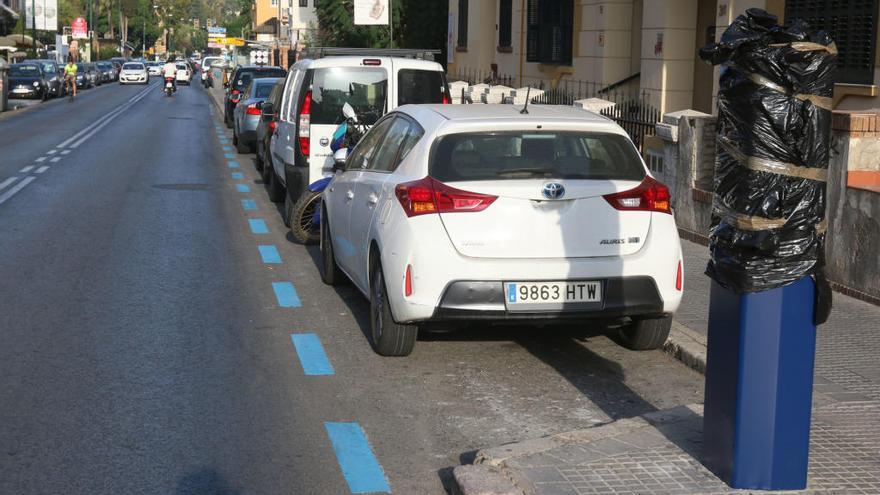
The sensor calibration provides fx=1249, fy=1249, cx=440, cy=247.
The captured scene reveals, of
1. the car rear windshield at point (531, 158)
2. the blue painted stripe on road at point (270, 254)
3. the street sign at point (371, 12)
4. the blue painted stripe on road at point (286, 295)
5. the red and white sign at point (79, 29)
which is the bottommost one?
the blue painted stripe on road at point (270, 254)

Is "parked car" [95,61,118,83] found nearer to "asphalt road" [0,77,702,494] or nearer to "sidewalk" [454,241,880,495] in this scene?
"asphalt road" [0,77,702,494]

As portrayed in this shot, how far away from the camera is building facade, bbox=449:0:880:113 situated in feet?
44.6

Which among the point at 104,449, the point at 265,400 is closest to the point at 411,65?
the point at 265,400

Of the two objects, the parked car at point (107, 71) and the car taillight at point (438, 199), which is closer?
the car taillight at point (438, 199)

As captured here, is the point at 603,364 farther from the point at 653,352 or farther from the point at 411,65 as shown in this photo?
the point at 411,65

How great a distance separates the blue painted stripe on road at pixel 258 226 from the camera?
1378 cm

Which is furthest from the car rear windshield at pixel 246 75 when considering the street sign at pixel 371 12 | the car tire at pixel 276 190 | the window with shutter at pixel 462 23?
the car tire at pixel 276 190

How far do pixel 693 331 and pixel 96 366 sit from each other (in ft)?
12.5

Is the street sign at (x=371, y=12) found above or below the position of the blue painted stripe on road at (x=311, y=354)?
above

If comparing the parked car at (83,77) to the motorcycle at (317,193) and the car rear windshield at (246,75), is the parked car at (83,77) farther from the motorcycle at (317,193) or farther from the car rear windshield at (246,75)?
the motorcycle at (317,193)

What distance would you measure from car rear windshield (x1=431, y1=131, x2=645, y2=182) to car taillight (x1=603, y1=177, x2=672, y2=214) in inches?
3.6

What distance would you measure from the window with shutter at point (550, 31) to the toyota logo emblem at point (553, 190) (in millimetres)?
18024

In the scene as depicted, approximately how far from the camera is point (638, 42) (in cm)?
2288

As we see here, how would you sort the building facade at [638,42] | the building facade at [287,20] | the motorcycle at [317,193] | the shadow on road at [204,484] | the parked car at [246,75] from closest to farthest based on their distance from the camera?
the shadow on road at [204,484] → the motorcycle at [317,193] → the building facade at [638,42] → the parked car at [246,75] → the building facade at [287,20]
